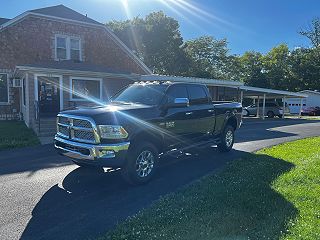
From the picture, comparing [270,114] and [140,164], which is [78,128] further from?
[270,114]

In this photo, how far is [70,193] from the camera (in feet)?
19.2

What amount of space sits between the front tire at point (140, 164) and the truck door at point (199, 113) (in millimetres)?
1647

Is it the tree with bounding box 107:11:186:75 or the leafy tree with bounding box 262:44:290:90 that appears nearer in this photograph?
the tree with bounding box 107:11:186:75

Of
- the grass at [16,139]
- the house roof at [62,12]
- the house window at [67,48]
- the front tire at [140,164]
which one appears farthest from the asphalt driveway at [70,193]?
the house roof at [62,12]

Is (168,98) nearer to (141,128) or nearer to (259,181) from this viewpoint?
(141,128)

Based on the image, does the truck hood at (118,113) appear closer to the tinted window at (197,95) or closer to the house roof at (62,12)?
the tinted window at (197,95)

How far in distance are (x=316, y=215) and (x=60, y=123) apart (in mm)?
5182

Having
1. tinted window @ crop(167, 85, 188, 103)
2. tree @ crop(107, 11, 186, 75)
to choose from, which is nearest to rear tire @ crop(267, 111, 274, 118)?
tree @ crop(107, 11, 186, 75)

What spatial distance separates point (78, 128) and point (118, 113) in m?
0.86

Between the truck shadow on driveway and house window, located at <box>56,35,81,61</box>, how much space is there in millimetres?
15764

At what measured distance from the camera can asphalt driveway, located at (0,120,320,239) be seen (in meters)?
4.41

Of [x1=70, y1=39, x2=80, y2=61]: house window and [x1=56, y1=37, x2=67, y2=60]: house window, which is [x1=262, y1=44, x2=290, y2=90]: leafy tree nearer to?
[x1=70, y1=39, x2=80, y2=61]: house window

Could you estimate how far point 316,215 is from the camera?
461cm

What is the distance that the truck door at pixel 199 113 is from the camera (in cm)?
789
